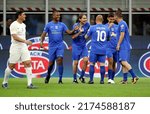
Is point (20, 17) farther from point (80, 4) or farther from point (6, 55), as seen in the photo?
point (80, 4)

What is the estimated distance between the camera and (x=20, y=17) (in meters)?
19.9

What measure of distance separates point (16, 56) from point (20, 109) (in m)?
5.42

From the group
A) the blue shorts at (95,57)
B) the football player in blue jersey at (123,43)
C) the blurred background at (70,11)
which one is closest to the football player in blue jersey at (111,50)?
the blue shorts at (95,57)

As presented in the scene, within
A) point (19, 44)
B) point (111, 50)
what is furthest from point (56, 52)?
point (19, 44)

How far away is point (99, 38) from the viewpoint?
22438 millimetres

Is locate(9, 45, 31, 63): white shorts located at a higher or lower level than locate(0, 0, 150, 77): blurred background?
lower

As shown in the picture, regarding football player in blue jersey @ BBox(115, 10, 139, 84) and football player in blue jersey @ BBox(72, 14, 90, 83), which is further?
football player in blue jersey @ BBox(72, 14, 90, 83)

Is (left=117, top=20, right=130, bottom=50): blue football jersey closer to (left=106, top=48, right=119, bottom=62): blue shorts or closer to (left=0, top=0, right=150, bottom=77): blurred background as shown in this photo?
(left=106, top=48, right=119, bottom=62): blue shorts

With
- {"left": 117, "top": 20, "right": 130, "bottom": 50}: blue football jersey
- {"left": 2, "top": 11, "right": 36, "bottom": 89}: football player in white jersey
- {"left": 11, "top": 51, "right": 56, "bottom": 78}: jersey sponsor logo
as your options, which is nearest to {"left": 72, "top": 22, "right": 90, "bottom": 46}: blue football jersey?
{"left": 117, "top": 20, "right": 130, "bottom": 50}: blue football jersey

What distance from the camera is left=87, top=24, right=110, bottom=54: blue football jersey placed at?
2236cm

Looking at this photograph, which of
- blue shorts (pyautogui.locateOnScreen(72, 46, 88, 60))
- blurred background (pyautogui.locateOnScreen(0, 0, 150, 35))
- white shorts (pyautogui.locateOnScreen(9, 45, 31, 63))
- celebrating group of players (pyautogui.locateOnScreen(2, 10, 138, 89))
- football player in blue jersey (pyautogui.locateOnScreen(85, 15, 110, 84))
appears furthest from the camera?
blurred background (pyautogui.locateOnScreen(0, 0, 150, 35))

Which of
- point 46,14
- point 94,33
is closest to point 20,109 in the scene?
point 94,33

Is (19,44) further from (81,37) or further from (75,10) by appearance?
(75,10)

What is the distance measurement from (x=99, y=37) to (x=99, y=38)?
0.10ft
